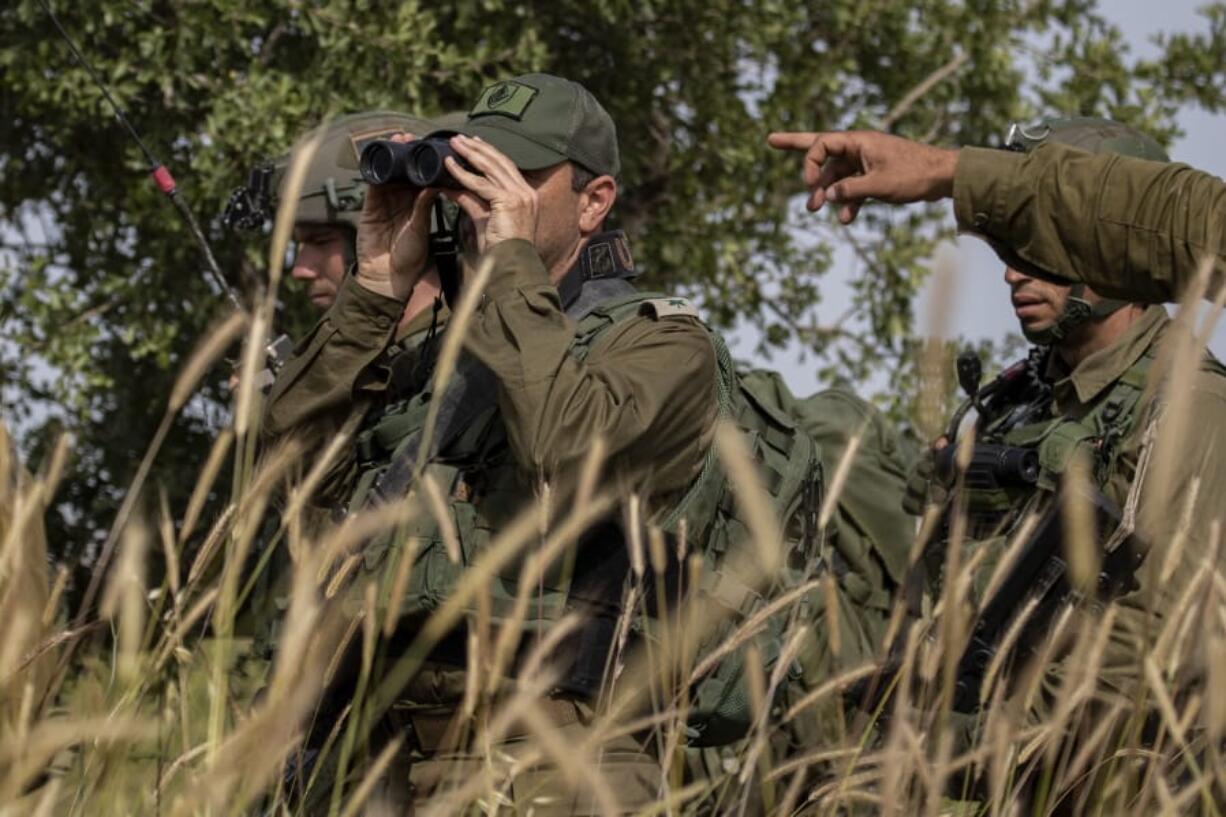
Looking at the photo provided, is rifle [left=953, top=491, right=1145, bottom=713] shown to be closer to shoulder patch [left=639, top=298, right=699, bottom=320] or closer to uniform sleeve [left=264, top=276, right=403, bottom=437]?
shoulder patch [left=639, top=298, right=699, bottom=320]

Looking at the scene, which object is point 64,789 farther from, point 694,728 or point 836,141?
point 836,141

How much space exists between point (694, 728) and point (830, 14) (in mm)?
5605

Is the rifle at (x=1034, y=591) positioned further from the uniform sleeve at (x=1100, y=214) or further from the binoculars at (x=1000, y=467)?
the uniform sleeve at (x=1100, y=214)

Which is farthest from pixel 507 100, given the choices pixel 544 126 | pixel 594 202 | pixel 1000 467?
pixel 1000 467

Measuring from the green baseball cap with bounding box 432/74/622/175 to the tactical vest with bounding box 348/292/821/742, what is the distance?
0.84ft

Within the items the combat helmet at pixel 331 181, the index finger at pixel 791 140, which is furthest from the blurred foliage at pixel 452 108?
the index finger at pixel 791 140

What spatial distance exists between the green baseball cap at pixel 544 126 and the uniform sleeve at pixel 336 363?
35cm

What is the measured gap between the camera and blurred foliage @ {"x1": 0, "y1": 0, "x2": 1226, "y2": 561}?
23.0ft

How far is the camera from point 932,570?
13.4ft

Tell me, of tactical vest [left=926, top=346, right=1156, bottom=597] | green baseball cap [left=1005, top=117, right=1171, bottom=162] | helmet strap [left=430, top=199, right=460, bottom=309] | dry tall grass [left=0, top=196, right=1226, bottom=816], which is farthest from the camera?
green baseball cap [left=1005, top=117, right=1171, bottom=162]

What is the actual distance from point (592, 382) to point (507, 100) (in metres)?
0.67

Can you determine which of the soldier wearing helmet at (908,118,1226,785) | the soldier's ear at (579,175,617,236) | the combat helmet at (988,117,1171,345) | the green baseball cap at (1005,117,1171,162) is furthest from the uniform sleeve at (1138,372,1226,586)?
the soldier's ear at (579,175,617,236)

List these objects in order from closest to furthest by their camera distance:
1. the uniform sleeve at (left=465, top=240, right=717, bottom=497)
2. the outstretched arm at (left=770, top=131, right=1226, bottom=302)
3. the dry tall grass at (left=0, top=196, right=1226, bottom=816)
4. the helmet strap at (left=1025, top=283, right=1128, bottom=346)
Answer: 1. the dry tall grass at (left=0, top=196, right=1226, bottom=816)
2. the outstretched arm at (left=770, top=131, right=1226, bottom=302)
3. the uniform sleeve at (left=465, top=240, right=717, bottom=497)
4. the helmet strap at (left=1025, top=283, right=1128, bottom=346)

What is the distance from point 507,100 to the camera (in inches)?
130
